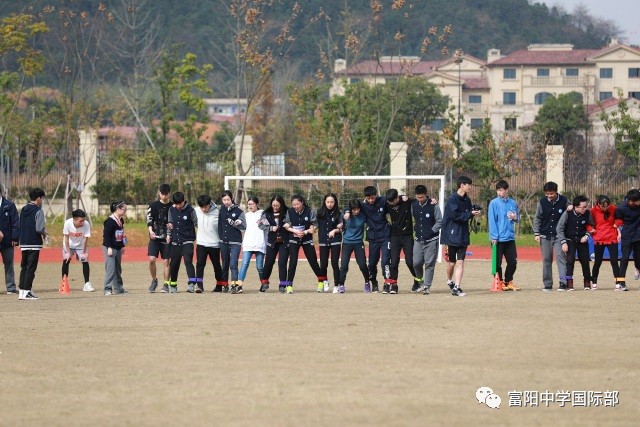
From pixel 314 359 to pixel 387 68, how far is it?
312 feet

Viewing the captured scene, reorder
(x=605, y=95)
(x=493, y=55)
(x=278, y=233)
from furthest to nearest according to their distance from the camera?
1. (x=493, y=55)
2. (x=605, y=95)
3. (x=278, y=233)

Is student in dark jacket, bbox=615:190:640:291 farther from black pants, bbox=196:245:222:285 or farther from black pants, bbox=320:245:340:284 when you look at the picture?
black pants, bbox=196:245:222:285

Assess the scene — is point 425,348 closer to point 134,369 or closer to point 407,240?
point 134,369

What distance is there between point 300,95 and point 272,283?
94.7 ft

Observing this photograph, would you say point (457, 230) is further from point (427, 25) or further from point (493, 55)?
point (427, 25)

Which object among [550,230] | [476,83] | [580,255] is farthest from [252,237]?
[476,83]

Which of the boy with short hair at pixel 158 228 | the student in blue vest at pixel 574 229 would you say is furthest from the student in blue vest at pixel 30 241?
the student in blue vest at pixel 574 229

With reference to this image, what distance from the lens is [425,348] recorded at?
535 inches

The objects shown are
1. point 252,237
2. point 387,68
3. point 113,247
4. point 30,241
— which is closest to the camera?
point 30,241

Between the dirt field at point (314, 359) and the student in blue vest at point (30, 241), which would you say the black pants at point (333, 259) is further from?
the student in blue vest at point (30, 241)

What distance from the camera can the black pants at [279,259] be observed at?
71.1 feet

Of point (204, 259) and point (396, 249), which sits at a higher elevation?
point (396, 249)

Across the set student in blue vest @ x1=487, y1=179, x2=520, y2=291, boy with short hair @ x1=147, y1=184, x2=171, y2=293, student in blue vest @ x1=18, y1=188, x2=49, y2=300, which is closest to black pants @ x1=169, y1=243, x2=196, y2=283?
boy with short hair @ x1=147, y1=184, x2=171, y2=293

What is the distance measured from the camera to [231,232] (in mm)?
21609
